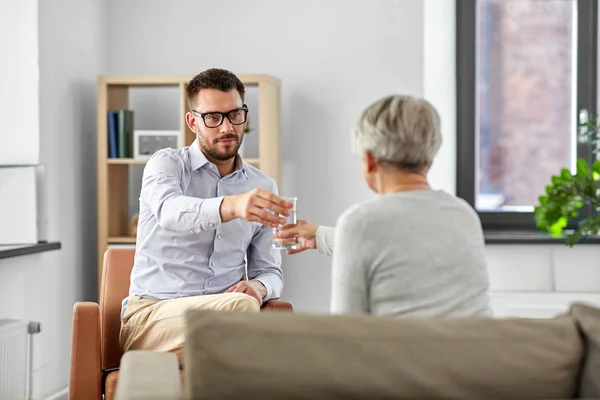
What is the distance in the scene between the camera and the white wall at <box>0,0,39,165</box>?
405 cm

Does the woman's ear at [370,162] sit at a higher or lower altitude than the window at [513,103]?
lower

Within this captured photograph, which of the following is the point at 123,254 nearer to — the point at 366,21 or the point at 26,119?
the point at 26,119

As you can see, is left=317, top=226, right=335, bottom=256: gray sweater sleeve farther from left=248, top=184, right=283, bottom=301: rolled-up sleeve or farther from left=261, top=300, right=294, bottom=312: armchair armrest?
left=248, top=184, right=283, bottom=301: rolled-up sleeve

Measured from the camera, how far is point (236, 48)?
189 inches

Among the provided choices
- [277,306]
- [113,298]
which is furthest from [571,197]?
[113,298]

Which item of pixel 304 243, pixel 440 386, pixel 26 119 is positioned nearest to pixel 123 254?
pixel 304 243

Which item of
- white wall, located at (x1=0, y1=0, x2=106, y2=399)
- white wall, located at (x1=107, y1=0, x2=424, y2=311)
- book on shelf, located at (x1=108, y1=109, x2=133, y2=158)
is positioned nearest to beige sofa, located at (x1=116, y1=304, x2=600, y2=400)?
white wall, located at (x1=0, y1=0, x2=106, y2=399)

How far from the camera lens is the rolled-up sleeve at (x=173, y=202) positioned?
2.50 meters

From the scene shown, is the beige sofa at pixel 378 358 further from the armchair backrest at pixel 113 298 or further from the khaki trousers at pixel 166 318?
the armchair backrest at pixel 113 298

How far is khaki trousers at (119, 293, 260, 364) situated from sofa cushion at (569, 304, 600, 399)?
1348 millimetres

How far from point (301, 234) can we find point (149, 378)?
3.74ft

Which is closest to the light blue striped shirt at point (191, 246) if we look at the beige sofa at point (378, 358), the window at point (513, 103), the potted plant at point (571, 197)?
the potted plant at point (571, 197)

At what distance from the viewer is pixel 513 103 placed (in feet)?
15.5

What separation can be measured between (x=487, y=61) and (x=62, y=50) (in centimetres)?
214
